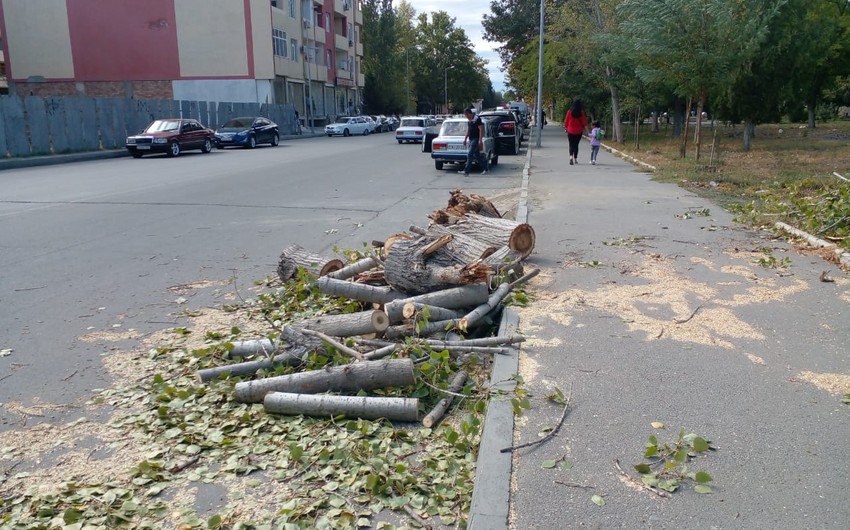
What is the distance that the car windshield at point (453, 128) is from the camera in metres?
21.3

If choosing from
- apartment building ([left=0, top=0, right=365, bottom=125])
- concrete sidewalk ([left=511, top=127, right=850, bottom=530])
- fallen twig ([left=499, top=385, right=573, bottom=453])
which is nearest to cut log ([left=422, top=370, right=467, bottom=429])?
concrete sidewalk ([left=511, top=127, right=850, bottom=530])

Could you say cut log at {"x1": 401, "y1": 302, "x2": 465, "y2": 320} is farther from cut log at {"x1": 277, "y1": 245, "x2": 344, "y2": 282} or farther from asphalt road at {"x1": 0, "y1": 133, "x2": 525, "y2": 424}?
asphalt road at {"x1": 0, "y1": 133, "x2": 525, "y2": 424}

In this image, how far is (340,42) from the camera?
65.4 metres

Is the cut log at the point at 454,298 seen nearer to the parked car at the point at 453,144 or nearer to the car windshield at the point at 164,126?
the parked car at the point at 453,144

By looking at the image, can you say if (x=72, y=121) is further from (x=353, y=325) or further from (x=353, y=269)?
(x=353, y=325)

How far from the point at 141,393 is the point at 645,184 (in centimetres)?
1423

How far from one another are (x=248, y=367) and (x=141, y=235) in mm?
6188

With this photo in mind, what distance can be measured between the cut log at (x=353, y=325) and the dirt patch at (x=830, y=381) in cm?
320

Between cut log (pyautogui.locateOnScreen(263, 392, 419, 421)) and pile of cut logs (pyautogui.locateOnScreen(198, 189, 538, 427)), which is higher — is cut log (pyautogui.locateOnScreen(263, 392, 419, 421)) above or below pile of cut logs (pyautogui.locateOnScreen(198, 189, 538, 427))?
below

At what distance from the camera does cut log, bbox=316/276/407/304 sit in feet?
20.7

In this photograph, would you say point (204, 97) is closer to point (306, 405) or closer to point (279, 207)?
point (279, 207)

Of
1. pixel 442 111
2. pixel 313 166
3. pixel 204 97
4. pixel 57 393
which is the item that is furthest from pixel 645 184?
pixel 442 111

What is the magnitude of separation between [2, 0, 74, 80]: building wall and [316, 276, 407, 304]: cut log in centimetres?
5013

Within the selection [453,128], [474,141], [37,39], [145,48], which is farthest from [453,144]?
[37,39]
